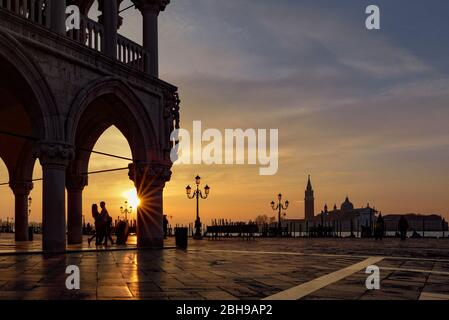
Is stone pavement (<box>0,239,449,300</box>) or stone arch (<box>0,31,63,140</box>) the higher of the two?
stone arch (<box>0,31,63,140</box>)

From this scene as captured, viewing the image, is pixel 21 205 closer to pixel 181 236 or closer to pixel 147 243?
pixel 147 243

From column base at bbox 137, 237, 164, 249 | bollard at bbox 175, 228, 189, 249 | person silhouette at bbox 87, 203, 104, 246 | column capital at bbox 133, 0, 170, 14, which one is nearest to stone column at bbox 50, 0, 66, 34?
column capital at bbox 133, 0, 170, 14

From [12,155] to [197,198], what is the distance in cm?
1347

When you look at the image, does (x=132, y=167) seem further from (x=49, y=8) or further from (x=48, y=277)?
(x=48, y=277)

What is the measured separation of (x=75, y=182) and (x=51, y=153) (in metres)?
7.48

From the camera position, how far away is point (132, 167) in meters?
19.9

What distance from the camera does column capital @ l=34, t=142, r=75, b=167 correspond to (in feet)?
50.4

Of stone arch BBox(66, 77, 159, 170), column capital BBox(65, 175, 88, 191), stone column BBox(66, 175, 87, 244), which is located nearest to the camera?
stone arch BBox(66, 77, 159, 170)

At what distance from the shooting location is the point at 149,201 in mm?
19828

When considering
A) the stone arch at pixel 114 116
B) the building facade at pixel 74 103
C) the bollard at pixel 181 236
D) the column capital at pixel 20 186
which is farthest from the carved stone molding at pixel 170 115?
the column capital at pixel 20 186

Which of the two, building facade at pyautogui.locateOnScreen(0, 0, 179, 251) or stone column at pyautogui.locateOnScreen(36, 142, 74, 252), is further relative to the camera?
stone column at pyautogui.locateOnScreen(36, 142, 74, 252)

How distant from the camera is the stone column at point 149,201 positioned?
64.6 feet

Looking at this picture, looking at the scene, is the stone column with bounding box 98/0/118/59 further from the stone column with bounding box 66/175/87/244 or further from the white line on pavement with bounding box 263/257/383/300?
the white line on pavement with bounding box 263/257/383/300

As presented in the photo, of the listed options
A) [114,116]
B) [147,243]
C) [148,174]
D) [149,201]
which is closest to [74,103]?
[114,116]
